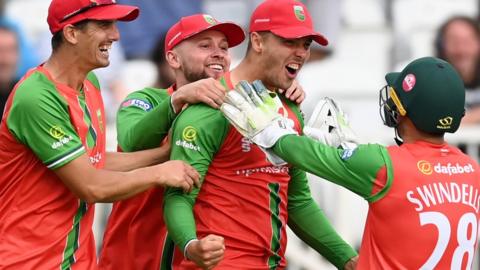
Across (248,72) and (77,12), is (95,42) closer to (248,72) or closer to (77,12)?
(77,12)

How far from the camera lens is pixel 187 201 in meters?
6.47

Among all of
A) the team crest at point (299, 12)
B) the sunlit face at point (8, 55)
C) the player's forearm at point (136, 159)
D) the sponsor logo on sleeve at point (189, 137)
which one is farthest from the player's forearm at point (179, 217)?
the sunlit face at point (8, 55)

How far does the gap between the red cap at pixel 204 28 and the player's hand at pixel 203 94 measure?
69 cm

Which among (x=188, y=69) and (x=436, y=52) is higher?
(x=188, y=69)

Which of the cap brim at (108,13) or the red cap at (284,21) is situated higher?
the cap brim at (108,13)

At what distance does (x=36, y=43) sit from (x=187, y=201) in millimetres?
6778

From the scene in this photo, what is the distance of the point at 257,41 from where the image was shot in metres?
6.69

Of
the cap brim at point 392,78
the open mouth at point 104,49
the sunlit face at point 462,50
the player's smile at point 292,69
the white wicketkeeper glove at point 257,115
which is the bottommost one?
the sunlit face at point 462,50

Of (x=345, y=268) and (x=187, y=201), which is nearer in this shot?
(x=187, y=201)

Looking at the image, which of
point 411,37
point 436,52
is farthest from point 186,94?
point 411,37

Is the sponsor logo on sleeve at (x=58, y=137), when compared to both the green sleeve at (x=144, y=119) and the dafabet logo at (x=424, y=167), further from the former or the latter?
the dafabet logo at (x=424, y=167)

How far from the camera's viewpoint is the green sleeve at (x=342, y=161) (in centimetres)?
602

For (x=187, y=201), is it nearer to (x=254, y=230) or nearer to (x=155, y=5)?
(x=254, y=230)

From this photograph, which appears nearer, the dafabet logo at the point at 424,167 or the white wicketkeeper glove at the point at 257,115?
the dafabet logo at the point at 424,167
